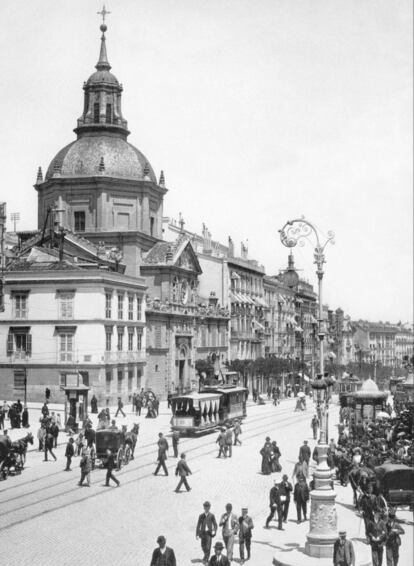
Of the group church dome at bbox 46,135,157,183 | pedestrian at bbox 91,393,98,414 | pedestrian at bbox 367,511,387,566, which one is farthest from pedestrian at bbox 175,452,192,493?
church dome at bbox 46,135,157,183

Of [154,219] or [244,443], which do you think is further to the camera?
[154,219]

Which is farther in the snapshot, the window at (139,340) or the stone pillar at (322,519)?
the window at (139,340)

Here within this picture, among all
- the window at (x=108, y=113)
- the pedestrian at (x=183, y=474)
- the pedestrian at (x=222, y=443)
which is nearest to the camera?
the pedestrian at (x=183, y=474)

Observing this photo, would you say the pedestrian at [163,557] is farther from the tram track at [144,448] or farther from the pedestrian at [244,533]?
the tram track at [144,448]

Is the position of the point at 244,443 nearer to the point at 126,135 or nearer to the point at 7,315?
the point at 7,315

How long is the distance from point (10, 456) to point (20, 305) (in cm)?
2834

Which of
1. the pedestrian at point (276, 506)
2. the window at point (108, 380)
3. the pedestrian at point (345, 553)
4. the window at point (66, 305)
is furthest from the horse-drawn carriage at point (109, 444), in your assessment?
the window at point (108, 380)

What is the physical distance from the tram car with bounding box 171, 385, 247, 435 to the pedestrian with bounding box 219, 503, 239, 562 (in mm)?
21770

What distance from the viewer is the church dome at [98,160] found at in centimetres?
7338

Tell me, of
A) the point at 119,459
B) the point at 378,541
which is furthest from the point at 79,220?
the point at 378,541

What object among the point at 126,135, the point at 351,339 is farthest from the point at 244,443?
the point at 351,339

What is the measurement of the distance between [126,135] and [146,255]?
1157 cm

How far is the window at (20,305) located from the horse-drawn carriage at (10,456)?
26.5m

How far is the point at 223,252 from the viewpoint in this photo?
341 feet
